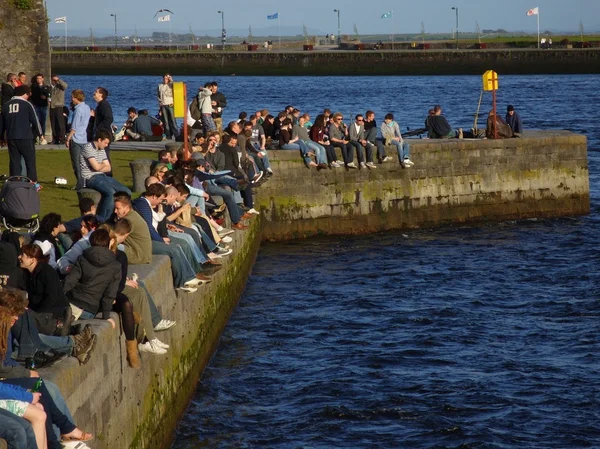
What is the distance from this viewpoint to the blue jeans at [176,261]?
15680mm

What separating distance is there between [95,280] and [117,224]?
111 centimetres

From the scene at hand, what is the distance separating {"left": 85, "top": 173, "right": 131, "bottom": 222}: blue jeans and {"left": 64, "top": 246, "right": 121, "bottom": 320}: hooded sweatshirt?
5.92 meters

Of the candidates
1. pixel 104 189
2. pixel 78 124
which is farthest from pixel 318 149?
pixel 104 189

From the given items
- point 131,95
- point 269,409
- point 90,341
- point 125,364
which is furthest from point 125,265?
point 131,95

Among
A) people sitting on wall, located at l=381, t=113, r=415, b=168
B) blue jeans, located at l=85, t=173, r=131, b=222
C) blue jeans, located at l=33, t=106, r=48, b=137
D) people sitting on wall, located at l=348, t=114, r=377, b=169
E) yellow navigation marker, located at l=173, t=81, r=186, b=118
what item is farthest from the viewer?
people sitting on wall, located at l=381, t=113, r=415, b=168

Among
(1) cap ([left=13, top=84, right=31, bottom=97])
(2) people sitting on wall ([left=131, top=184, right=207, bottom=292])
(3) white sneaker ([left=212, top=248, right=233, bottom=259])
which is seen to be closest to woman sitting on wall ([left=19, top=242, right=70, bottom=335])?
(2) people sitting on wall ([left=131, top=184, right=207, bottom=292])

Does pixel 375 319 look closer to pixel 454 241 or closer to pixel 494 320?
pixel 494 320

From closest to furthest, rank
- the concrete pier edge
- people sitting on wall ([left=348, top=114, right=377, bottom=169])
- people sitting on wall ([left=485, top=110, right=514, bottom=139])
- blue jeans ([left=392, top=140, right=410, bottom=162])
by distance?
the concrete pier edge → people sitting on wall ([left=348, top=114, right=377, bottom=169]) → blue jeans ([left=392, top=140, right=410, bottom=162]) → people sitting on wall ([left=485, top=110, right=514, bottom=139])

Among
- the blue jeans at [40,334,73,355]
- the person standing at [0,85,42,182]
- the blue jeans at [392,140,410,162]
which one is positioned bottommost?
the blue jeans at [40,334,73,355]

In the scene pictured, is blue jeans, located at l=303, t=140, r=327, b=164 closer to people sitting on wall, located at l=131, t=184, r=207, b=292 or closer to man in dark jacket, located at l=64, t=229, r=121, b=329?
people sitting on wall, located at l=131, t=184, r=207, b=292

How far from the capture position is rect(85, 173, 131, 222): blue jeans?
18.2m

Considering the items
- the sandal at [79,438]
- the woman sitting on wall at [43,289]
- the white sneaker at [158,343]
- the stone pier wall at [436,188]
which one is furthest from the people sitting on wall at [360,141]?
the sandal at [79,438]

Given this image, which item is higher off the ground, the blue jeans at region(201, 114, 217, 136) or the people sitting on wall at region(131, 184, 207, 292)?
the blue jeans at region(201, 114, 217, 136)

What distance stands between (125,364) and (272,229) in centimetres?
1713
